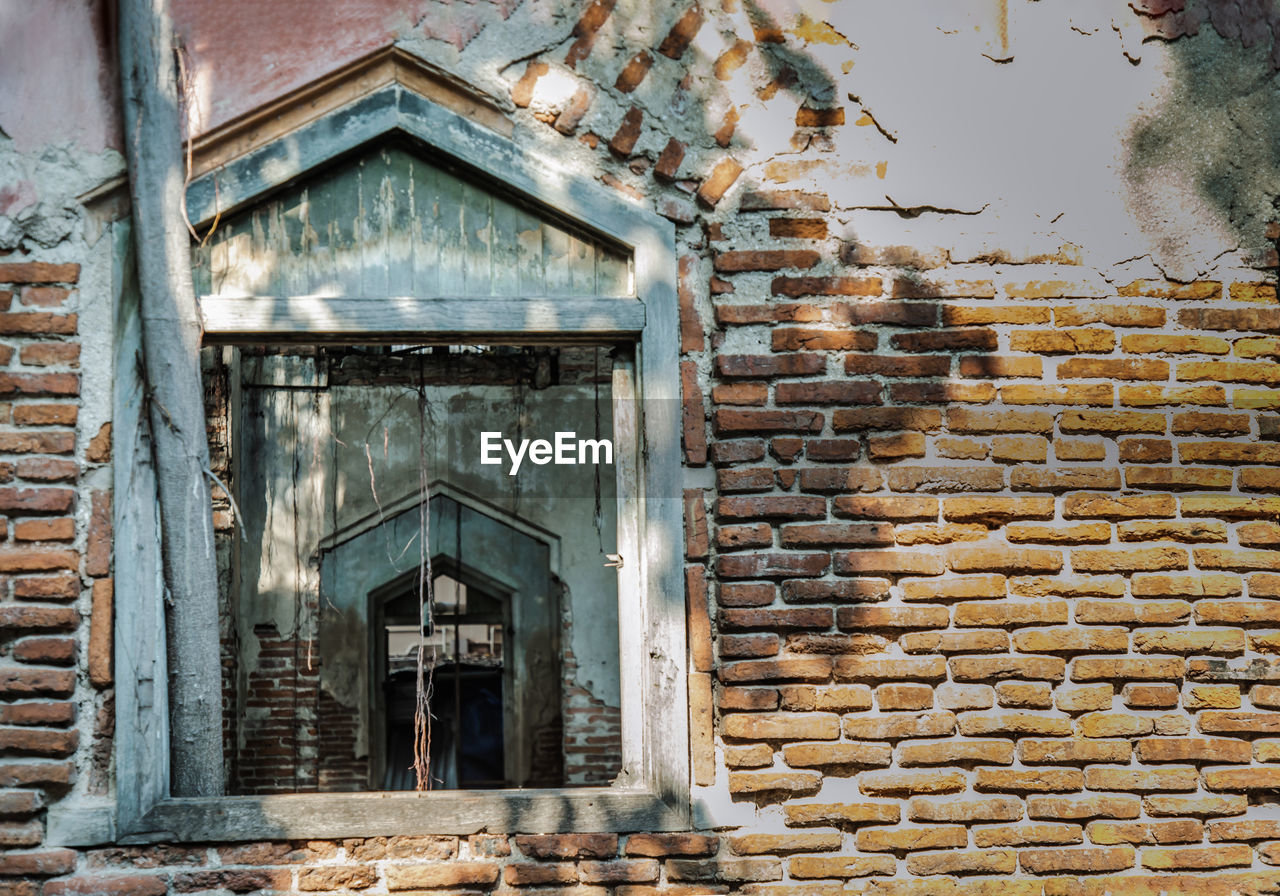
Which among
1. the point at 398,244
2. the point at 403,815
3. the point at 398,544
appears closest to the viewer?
the point at 403,815

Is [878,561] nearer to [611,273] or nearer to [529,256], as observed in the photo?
[611,273]

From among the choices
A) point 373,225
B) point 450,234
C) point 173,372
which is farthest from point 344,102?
point 173,372

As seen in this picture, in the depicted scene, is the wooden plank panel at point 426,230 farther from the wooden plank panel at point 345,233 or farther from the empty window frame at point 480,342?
the wooden plank panel at point 345,233

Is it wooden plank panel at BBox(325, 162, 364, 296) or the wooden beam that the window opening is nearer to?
wooden plank panel at BBox(325, 162, 364, 296)

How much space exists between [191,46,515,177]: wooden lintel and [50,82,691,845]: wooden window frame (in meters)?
0.03

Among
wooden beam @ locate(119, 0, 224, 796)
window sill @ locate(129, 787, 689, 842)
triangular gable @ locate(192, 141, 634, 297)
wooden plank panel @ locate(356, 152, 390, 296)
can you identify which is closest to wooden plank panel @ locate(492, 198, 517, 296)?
triangular gable @ locate(192, 141, 634, 297)

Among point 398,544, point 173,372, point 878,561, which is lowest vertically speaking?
point 878,561

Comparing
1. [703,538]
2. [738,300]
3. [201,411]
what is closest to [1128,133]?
[738,300]

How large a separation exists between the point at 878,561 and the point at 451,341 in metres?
1.40

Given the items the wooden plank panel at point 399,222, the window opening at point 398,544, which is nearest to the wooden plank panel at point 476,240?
the wooden plank panel at point 399,222

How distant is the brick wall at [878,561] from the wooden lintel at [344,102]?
0.49ft

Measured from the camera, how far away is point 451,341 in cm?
296

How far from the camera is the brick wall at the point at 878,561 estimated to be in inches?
106

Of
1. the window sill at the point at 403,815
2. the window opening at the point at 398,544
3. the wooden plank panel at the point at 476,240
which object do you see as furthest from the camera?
the window opening at the point at 398,544
